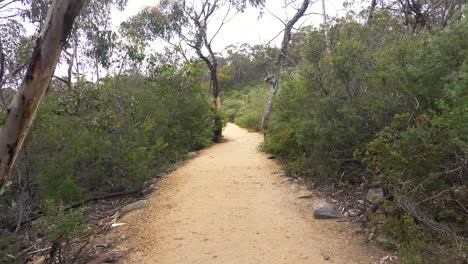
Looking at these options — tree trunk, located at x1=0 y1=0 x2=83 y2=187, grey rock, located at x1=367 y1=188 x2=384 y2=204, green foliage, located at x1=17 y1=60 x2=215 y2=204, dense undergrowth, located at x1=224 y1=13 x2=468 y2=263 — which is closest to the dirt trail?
grey rock, located at x1=367 y1=188 x2=384 y2=204

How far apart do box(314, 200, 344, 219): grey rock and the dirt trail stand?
13 cm

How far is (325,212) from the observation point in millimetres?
5500

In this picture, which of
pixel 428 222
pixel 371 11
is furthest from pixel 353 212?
pixel 371 11

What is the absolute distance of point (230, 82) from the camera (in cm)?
3862

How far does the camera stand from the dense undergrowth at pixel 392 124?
3.91m

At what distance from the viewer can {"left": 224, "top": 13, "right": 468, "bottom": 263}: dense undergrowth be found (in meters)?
3.91

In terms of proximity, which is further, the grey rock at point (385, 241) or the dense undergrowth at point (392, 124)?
the grey rock at point (385, 241)

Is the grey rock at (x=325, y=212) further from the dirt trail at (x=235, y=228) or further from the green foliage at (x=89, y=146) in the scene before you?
the green foliage at (x=89, y=146)

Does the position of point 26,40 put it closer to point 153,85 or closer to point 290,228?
point 153,85

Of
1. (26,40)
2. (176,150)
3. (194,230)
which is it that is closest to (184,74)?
(176,150)

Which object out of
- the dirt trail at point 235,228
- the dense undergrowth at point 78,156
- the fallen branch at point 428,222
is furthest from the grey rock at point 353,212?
the dense undergrowth at point 78,156

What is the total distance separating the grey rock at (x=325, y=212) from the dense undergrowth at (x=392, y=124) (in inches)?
30.2

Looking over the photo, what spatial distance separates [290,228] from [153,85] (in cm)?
874

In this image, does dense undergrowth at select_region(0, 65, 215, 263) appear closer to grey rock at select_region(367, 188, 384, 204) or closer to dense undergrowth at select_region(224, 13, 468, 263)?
dense undergrowth at select_region(224, 13, 468, 263)
